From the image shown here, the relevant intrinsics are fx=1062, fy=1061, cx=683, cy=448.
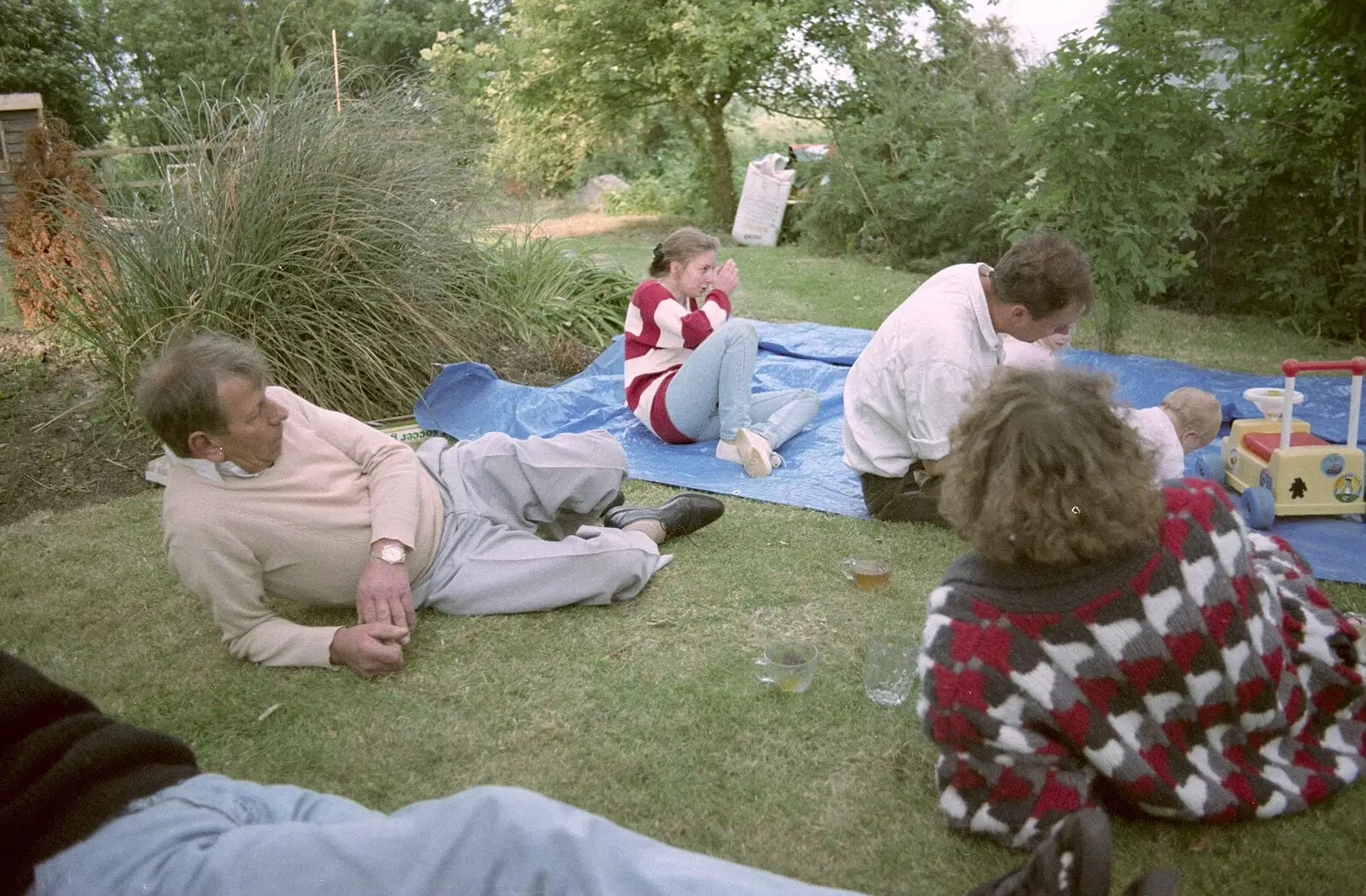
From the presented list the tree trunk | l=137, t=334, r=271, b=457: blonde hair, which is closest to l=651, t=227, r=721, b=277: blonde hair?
l=137, t=334, r=271, b=457: blonde hair

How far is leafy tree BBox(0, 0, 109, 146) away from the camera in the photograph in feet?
53.3

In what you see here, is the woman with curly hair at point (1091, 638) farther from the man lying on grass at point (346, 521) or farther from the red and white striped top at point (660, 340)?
the red and white striped top at point (660, 340)

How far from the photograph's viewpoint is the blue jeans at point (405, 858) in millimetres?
1530

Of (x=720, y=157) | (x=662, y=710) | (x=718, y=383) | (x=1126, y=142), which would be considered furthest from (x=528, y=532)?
(x=720, y=157)

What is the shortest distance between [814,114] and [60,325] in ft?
33.0

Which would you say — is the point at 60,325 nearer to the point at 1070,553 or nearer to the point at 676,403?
the point at 676,403

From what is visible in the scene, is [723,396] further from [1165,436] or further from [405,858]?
[405,858]

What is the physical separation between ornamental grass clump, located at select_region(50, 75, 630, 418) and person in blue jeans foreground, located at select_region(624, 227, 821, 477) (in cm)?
137

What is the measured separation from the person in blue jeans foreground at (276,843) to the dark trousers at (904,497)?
2332mm

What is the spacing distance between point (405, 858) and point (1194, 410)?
3308mm

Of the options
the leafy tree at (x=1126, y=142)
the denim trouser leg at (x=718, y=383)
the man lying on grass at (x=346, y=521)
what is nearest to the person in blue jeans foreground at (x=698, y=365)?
the denim trouser leg at (x=718, y=383)

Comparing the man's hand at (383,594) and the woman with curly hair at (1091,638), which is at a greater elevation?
the woman with curly hair at (1091,638)

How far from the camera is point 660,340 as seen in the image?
17.0 feet

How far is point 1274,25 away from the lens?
654 cm
